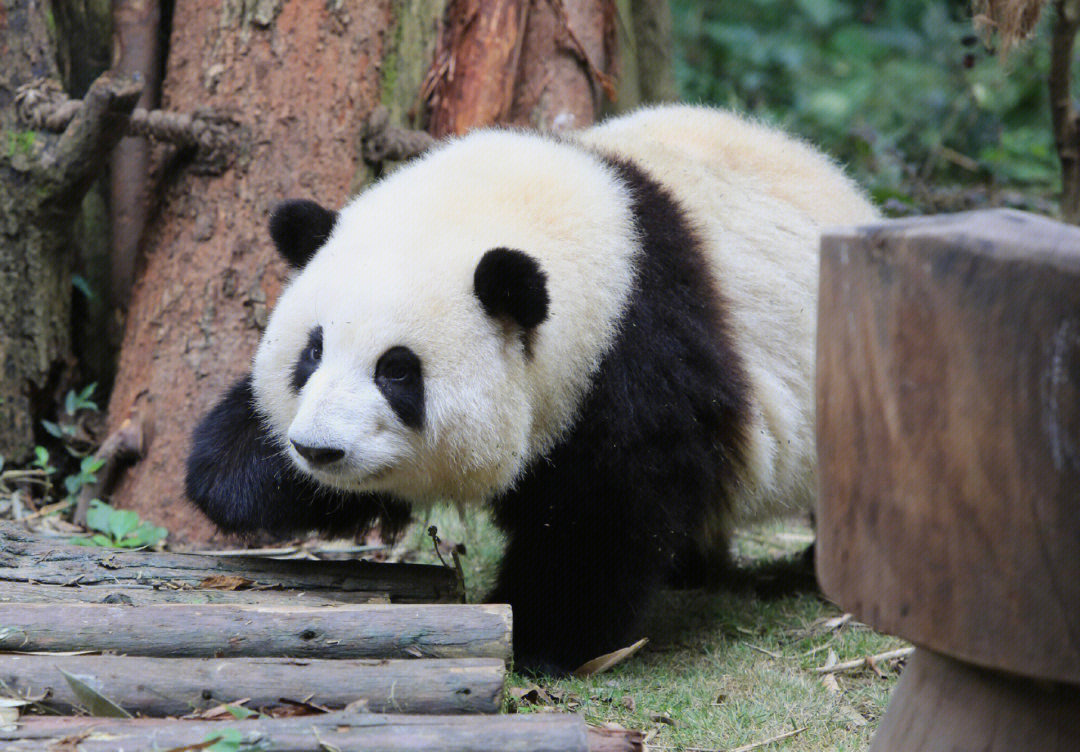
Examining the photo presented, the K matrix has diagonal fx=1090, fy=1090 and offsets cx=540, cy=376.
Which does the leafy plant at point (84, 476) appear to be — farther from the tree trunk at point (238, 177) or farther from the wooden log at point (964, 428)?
the wooden log at point (964, 428)

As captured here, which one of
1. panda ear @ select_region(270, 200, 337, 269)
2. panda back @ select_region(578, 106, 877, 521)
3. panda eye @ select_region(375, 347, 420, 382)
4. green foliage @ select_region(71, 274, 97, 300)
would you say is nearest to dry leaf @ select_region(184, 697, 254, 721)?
panda eye @ select_region(375, 347, 420, 382)

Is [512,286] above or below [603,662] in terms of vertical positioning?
above

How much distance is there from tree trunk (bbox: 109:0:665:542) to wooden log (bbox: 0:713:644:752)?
84.2 inches

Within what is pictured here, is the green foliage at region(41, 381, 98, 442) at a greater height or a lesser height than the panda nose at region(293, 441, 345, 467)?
lesser

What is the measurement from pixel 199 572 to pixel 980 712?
2204 mm

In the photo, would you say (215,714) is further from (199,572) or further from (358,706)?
(199,572)

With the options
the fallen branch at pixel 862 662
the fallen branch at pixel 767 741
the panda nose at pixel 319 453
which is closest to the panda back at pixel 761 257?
the fallen branch at pixel 862 662

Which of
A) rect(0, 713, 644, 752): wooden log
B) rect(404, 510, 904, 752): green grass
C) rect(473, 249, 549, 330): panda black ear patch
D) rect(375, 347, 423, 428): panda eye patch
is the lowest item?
rect(404, 510, 904, 752): green grass

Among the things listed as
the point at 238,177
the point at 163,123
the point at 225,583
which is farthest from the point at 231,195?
the point at 225,583

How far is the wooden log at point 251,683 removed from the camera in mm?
2385

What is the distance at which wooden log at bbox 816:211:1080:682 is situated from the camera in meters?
1.64

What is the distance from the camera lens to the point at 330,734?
216 cm

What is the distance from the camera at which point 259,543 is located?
4.39 meters

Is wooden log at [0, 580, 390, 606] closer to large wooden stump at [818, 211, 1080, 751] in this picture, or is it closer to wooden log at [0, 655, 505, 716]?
wooden log at [0, 655, 505, 716]
